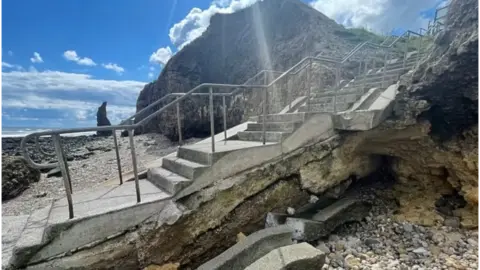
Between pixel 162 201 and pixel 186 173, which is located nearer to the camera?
pixel 162 201

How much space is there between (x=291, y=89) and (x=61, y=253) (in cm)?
713

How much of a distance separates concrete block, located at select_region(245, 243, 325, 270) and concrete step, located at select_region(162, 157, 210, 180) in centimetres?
122

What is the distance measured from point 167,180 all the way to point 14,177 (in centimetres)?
735

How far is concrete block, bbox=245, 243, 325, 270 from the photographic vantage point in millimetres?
2570

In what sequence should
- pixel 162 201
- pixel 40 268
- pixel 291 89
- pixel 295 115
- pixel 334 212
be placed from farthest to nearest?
pixel 291 89
pixel 295 115
pixel 334 212
pixel 162 201
pixel 40 268

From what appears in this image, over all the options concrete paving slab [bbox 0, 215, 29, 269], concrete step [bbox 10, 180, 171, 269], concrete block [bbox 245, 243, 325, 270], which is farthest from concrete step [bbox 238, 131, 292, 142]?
concrete paving slab [bbox 0, 215, 29, 269]

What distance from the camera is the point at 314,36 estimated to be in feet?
45.6

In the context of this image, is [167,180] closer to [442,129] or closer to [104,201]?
[104,201]

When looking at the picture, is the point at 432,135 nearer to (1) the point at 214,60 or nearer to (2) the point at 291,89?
(2) the point at 291,89

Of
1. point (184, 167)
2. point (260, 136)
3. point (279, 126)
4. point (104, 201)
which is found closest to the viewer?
point (104, 201)

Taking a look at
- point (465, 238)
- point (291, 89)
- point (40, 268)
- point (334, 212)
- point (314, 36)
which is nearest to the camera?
point (40, 268)

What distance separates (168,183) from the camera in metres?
3.25

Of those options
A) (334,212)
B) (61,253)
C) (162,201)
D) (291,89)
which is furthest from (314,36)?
(61,253)

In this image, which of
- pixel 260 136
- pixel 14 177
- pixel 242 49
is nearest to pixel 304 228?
pixel 260 136
